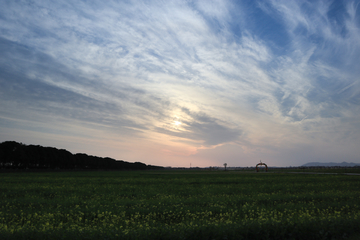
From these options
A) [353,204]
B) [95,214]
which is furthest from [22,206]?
[353,204]

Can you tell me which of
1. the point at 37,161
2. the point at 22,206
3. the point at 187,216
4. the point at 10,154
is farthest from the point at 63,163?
the point at 187,216

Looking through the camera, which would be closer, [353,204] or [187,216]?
[187,216]

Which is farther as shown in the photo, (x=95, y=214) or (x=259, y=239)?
(x=95, y=214)

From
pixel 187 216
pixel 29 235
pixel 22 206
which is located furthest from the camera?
pixel 22 206

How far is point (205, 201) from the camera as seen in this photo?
18766mm

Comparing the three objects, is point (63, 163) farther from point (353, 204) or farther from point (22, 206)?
point (353, 204)

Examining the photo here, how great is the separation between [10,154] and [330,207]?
117388 mm

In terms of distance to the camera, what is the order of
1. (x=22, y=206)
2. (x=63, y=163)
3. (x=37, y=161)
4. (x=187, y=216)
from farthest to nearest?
(x=63, y=163), (x=37, y=161), (x=22, y=206), (x=187, y=216)

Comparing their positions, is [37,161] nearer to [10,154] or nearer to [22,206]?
[10,154]

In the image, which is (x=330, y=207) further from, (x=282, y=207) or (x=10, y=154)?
(x=10, y=154)

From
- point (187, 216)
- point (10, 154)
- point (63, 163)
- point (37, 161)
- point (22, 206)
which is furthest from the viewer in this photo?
point (63, 163)

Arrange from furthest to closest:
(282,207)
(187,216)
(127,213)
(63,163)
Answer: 1. (63,163)
2. (282,207)
3. (127,213)
4. (187,216)

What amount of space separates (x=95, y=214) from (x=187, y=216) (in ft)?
19.0

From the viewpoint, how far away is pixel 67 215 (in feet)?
46.9
